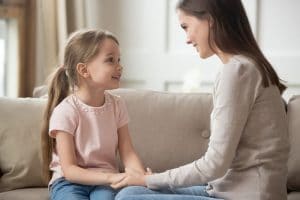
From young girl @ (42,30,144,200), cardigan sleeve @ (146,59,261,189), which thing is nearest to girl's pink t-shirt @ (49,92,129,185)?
young girl @ (42,30,144,200)

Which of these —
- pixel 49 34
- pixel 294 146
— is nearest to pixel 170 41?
pixel 49 34

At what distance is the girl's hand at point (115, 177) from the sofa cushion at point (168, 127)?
1.53 ft

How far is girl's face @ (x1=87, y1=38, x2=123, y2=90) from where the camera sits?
6.11 ft

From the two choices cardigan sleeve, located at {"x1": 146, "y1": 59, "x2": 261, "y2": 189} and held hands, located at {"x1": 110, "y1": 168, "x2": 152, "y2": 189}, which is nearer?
cardigan sleeve, located at {"x1": 146, "y1": 59, "x2": 261, "y2": 189}

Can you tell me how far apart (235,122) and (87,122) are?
1.98 ft

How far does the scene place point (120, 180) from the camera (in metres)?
1.69

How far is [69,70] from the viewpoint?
6.30 feet

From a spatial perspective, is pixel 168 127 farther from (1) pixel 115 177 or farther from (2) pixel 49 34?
(2) pixel 49 34

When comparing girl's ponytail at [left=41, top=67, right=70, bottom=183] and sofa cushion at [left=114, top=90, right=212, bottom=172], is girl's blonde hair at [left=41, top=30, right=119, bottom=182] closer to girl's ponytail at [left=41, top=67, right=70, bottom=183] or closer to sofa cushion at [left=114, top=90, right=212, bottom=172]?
girl's ponytail at [left=41, top=67, right=70, bottom=183]

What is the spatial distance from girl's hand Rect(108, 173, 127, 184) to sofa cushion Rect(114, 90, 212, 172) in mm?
466

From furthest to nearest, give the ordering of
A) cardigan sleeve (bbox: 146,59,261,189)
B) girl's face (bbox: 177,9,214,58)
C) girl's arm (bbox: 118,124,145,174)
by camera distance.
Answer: girl's arm (bbox: 118,124,145,174) → girl's face (bbox: 177,9,214,58) → cardigan sleeve (bbox: 146,59,261,189)

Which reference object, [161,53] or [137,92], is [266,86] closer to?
[137,92]

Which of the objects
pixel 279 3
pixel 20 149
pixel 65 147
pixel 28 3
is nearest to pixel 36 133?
pixel 20 149

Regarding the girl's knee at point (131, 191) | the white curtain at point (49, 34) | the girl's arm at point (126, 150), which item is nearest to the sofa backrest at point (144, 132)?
the girl's arm at point (126, 150)
